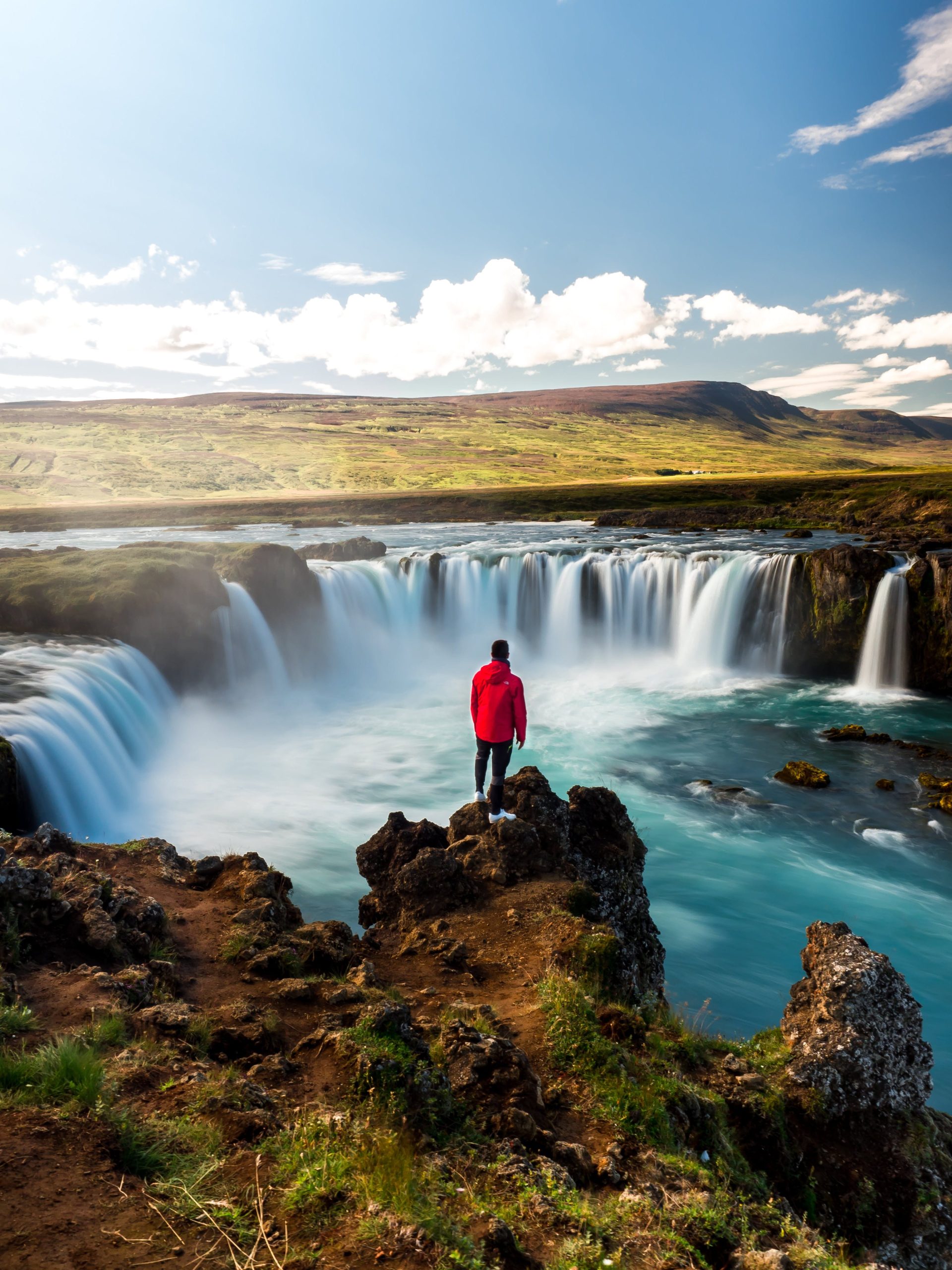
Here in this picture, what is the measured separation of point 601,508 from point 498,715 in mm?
64603

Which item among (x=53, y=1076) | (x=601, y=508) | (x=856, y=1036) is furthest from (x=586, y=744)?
(x=601, y=508)

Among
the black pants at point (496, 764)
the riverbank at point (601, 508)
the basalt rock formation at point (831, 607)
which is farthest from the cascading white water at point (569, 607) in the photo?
the black pants at point (496, 764)

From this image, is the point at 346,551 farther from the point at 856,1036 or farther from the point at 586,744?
the point at 856,1036

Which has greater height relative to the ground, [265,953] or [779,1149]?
[265,953]

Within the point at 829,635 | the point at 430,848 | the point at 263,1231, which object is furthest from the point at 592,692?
the point at 263,1231

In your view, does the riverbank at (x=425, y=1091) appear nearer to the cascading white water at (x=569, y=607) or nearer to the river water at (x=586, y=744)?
the river water at (x=586, y=744)

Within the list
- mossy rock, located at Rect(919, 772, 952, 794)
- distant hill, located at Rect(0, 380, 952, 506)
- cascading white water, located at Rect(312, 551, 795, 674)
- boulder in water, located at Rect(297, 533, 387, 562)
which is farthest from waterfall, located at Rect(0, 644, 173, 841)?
distant hill, located at Rect(0, 380, 952, 506)

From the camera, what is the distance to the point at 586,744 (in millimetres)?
22625

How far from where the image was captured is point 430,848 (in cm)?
959

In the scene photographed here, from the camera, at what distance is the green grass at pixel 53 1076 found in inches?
168

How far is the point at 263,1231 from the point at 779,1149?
4324mm

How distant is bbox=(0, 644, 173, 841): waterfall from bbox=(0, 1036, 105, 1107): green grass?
10607mm

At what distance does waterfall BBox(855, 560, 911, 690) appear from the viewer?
26.5 meters

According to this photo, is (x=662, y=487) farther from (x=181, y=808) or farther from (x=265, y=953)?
(x=265, y=953)
